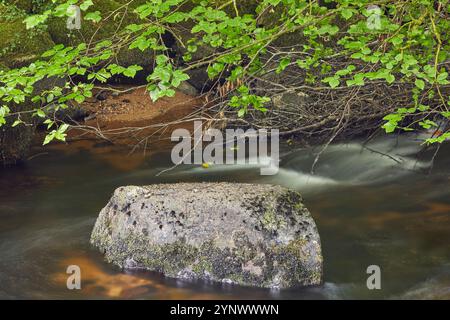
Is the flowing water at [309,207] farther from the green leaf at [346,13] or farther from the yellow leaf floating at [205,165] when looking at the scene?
the green leaf at [346,13]

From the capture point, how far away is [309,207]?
22.6 ft

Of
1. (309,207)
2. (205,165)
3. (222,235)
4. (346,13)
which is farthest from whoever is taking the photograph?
(205,165)

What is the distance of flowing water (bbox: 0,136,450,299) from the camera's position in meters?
5.15

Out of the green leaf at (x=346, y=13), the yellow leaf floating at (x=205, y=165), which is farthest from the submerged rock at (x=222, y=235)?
the yellow leaf floating at (x=205, y=165)

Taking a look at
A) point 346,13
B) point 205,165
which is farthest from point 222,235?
point 205,165

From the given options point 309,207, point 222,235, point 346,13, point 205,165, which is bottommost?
point 222,235

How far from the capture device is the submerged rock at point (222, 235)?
5.09 m

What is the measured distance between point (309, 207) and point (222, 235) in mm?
1948

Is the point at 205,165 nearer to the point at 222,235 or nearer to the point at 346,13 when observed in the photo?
the point at 222,235

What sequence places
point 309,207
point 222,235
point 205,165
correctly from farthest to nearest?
point 205,165
point 309,207
point 222,235

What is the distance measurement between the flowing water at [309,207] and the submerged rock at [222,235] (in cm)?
11

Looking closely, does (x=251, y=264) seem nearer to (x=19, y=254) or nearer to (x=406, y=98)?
(x=19, y=254)

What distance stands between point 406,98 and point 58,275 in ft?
12.9

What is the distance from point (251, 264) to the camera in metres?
5.08
